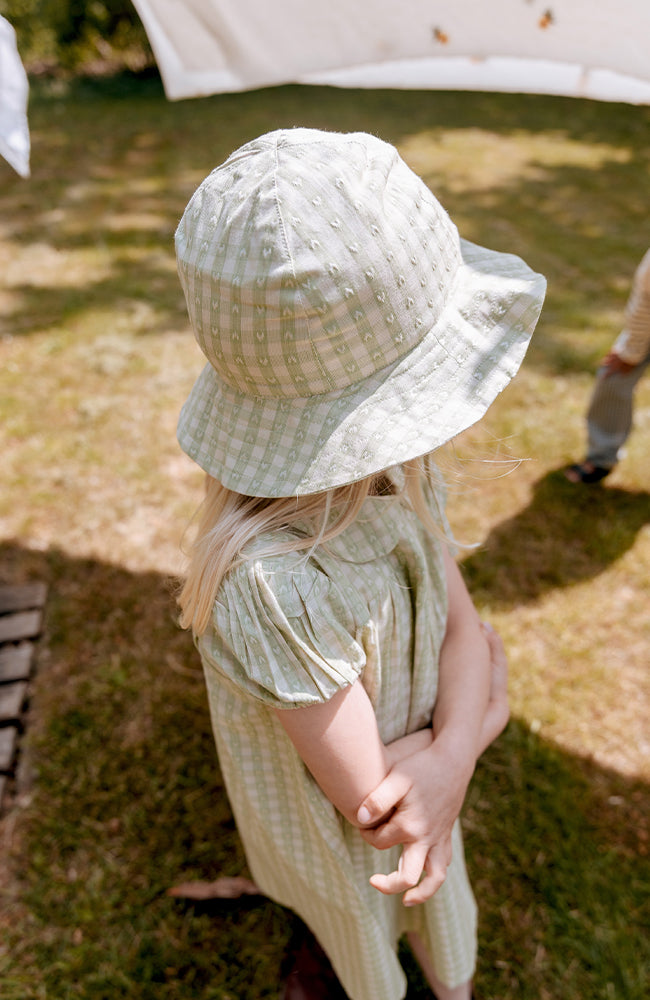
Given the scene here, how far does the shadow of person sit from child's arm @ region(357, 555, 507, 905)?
1396mm

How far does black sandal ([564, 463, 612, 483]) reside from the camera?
3.25 metres

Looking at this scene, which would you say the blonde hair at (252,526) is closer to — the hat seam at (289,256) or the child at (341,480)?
the child at (341,480)

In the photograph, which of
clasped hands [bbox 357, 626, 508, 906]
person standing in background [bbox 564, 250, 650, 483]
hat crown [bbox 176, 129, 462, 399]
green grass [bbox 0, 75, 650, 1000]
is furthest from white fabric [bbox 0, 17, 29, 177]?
person standing in background [bbox 564, 250, 650, 483]

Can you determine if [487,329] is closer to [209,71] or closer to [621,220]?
[209,71]

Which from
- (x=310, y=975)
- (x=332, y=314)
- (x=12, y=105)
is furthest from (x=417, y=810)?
(x=12, y=105)

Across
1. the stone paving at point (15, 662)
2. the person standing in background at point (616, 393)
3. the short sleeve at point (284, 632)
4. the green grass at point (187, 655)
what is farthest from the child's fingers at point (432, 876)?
the person standing in background at point (616, 393)

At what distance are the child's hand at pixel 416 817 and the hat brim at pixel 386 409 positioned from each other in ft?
1.72

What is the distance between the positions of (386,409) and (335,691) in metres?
0.42

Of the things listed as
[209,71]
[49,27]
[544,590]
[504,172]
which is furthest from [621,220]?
[49,27]

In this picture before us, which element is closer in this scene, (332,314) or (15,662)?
(332,314)

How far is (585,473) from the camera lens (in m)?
3.27

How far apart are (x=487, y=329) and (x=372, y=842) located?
2.78 ft

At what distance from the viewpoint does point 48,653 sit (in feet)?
8.66

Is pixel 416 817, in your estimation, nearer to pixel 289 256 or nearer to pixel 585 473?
pixel 289 256
